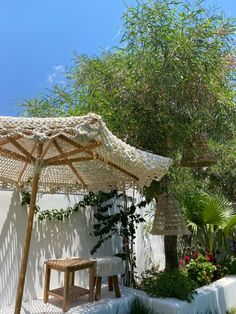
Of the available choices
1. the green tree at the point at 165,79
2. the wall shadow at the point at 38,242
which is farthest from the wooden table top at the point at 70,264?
the green tree at the point at 165,79

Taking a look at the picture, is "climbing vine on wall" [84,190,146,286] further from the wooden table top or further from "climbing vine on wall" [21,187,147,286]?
the wooden table top

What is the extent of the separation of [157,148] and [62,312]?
2.92 m

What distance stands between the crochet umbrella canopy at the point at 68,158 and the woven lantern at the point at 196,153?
139 centimetres

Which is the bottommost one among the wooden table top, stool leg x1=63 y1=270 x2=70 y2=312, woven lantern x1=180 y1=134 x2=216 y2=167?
stool leg x1=63 y1=270 x2=70 y2=312

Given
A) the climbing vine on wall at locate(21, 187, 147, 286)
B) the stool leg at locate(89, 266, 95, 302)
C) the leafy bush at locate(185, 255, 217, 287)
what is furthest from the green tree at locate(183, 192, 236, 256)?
the stool leg at locate(89, 266, 95, 302)

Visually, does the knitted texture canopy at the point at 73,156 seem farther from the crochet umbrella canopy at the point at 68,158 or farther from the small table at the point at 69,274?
the small table at the point at 69,274

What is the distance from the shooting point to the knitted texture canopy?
271 cm

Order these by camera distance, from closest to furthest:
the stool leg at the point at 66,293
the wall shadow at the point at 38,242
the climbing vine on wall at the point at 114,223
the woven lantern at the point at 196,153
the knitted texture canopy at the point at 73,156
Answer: the knitted texture canopy at the point at 73,156 < the stool leg at the point at 66,293 < the wall shadow at the point at 38,242 < the woven lantern at the point at 196,153 < the climbing vine on wall at the point at 114,223

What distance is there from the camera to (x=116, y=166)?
440cm

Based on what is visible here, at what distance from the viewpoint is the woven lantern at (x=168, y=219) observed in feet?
17.5

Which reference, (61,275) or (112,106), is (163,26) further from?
(61,275)

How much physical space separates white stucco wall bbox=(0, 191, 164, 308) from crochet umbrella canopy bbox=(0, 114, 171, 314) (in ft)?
1.27

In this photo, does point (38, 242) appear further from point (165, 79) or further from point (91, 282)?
point (165, 79)

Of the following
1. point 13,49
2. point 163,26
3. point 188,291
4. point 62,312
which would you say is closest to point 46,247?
point 62,312
